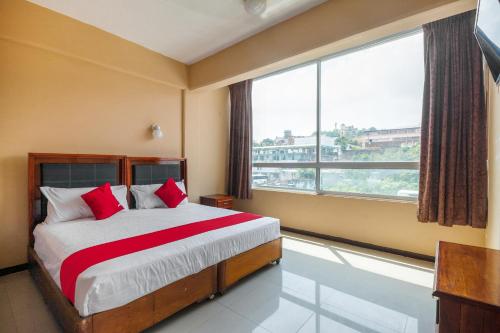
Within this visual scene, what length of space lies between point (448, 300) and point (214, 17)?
3.39m

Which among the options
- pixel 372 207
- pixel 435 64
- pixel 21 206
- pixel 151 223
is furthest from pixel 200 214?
pixel 435 64

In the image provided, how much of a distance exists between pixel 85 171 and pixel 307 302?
123 inches

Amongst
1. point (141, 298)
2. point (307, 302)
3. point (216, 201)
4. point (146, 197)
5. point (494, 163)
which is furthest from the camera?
point (216, 201)

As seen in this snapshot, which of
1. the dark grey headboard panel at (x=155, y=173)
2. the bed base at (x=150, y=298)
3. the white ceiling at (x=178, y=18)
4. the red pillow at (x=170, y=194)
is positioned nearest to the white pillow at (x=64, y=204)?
the bed base at (x=150, y=298)

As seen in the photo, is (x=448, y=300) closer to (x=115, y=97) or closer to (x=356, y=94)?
(x=356, y=94)

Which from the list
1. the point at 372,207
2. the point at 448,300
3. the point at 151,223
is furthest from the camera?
the point at 372,207

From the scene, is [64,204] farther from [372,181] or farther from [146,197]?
[372,181]

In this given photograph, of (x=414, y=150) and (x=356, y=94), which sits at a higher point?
(x=356, y=94)

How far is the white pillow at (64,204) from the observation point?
8.93 ft

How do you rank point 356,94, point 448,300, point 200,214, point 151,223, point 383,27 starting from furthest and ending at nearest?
point 356,94 → point 200,214 → point 151,223 → point 383,27 → point 448,300

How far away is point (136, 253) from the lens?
190 cm

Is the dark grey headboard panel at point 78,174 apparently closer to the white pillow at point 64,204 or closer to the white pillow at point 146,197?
the white pillow at point 64,204

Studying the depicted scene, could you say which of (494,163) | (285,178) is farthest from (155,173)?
Answer: (494,163)

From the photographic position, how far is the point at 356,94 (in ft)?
12.6
